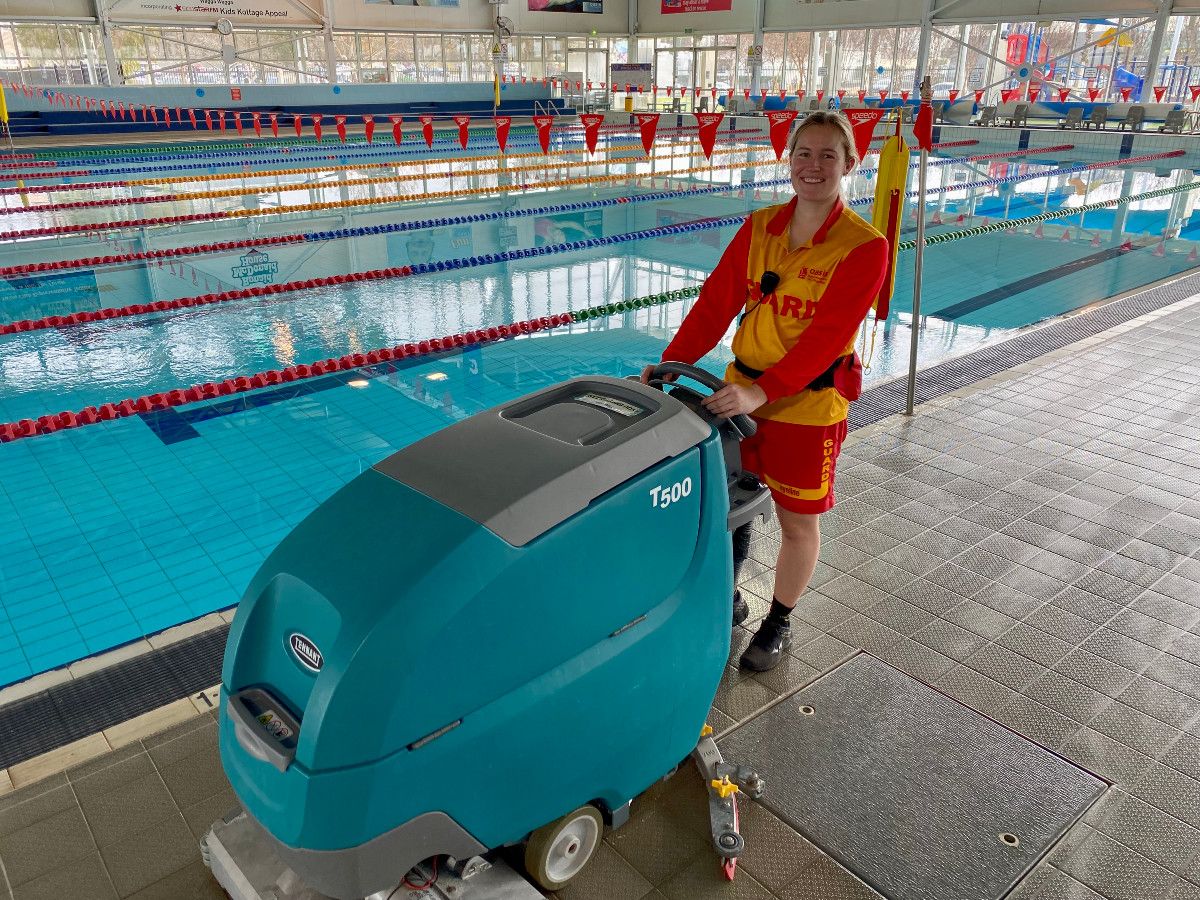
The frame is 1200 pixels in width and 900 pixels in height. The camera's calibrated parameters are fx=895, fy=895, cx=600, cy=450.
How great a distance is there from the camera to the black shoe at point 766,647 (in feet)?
7.61

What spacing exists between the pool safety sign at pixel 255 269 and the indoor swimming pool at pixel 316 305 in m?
0.03

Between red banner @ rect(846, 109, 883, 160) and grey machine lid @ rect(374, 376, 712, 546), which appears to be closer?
grey machine lid @ rect(374, 376, 712, 546)

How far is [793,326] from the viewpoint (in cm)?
201

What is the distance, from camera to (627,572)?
1.40m

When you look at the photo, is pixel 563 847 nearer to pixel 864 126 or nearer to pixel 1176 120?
pixel 864 126

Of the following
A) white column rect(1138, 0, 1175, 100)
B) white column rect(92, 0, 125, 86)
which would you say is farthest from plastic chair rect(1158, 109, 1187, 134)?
white column rect(92, 0, 125, 86)

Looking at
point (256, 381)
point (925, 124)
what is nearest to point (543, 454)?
point (925, 124)

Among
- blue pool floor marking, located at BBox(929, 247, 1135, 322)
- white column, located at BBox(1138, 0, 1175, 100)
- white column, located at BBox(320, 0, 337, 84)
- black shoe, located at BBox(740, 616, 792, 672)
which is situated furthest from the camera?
white column, located at BBox(320, 0, 337, 84)

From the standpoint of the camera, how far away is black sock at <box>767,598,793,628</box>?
2.34 metres

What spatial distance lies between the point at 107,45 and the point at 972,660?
74.4 feet

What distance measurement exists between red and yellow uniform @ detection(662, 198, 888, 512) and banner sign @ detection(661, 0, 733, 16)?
25.9 metres

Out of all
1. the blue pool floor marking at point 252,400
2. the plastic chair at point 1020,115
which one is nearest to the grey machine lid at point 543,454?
the blue pool floor marking at point 252,400

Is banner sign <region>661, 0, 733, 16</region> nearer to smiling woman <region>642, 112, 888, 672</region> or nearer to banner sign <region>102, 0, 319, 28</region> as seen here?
banner sign <region>102, 0, 319, 28</region>

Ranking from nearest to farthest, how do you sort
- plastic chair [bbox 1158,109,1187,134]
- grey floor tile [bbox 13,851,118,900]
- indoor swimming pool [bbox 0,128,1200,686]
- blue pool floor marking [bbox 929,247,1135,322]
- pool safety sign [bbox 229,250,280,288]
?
grey floor tile [bbox 13,851,118,900] → indoor swimming pool [bbox 0,128,1200,686] → blue pool floor marking [bbox 929,247,1135,322] → pool safety sign [bbox 229,250,280,288] → plastic chair [bbox 1158,109,1187,134]
